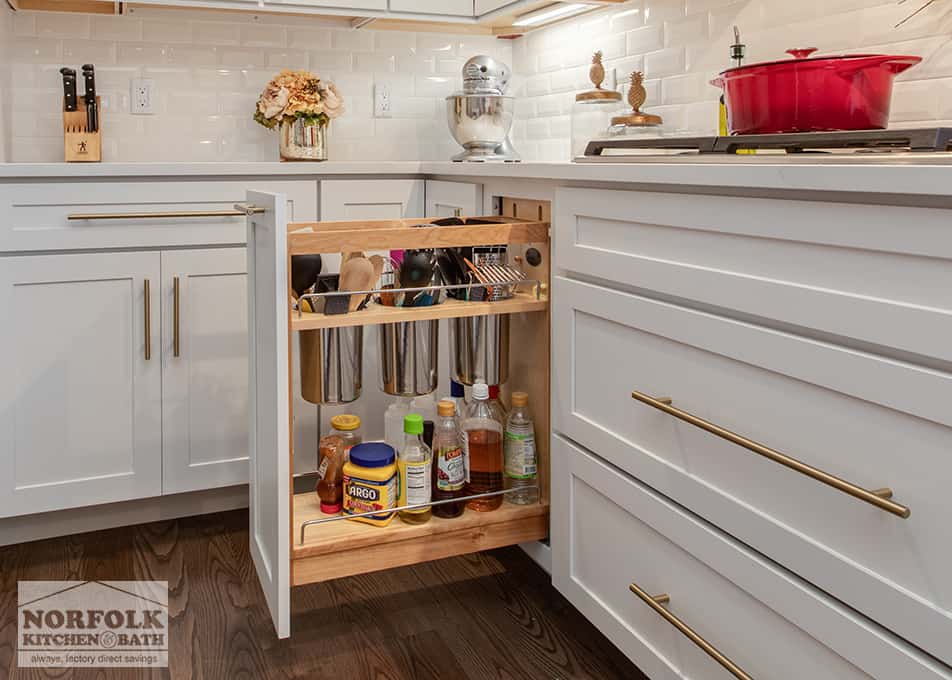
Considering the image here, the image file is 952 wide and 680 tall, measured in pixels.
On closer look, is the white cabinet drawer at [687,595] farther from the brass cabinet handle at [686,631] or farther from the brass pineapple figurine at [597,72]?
the brass pineapple figurine at [597,72]

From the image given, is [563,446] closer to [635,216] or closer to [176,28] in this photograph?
[635,216]

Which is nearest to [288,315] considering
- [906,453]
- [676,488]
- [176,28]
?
[676,488]

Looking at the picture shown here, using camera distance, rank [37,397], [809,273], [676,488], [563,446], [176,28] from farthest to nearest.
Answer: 1. [176,28]
2. [37,397]
3. [563,446]
4. [676,488]
5. [809,273]

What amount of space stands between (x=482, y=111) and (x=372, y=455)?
1218 millimetres

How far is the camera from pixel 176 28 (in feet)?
8.38

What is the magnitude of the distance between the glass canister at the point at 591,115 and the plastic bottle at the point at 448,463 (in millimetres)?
870

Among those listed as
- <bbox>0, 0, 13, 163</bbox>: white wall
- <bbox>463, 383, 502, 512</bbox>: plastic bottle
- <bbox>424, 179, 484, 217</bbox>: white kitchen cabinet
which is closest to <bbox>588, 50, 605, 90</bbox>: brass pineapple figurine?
<bbox>424, 179, 484, 217</bbox>: white kitchen cabinet

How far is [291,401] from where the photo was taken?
1459mm

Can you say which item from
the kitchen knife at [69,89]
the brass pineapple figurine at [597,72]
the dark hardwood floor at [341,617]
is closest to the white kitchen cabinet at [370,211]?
the dark hardwood floor at [341,617]

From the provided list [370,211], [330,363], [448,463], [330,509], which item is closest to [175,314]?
[370,211]

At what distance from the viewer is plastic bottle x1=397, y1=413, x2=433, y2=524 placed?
159 centimetres

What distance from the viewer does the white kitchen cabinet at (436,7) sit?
2.54m

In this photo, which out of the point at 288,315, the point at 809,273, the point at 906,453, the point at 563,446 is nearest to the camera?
the point at 906,453

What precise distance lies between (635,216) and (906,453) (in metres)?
0.56
